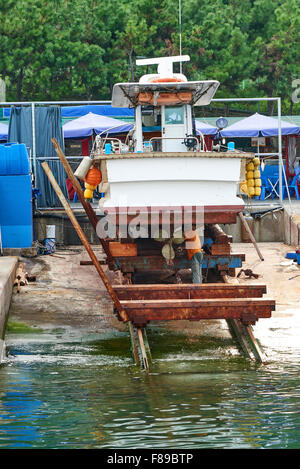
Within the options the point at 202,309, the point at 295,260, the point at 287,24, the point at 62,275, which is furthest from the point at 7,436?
the point at 287,24

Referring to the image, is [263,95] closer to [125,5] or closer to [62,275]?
[125,5]

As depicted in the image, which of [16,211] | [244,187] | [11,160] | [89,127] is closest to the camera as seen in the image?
[244,187]

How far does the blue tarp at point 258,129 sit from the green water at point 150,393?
11.8 m

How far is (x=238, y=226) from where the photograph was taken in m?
19.0

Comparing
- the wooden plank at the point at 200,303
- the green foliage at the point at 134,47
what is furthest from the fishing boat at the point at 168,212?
the green foliage at the point at 134,47

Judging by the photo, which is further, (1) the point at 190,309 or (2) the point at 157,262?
(2) the point at 157,262

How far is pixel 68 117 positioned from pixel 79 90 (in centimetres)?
860

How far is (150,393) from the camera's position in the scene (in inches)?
357

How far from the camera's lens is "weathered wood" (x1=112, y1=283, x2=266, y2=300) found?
11.2 meters

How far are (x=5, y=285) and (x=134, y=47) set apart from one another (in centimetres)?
2421

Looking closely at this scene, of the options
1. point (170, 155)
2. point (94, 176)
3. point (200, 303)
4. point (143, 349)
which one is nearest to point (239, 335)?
point (200, 303)

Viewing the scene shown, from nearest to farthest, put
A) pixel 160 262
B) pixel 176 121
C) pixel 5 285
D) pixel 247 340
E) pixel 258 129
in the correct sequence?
pixel 247 340, pixel 5 285, pixel 160 262, pixel 176 121, pixel 258 129

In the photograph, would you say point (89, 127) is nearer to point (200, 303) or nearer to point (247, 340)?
point (247, 340)

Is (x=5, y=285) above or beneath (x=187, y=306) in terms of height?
beneath
